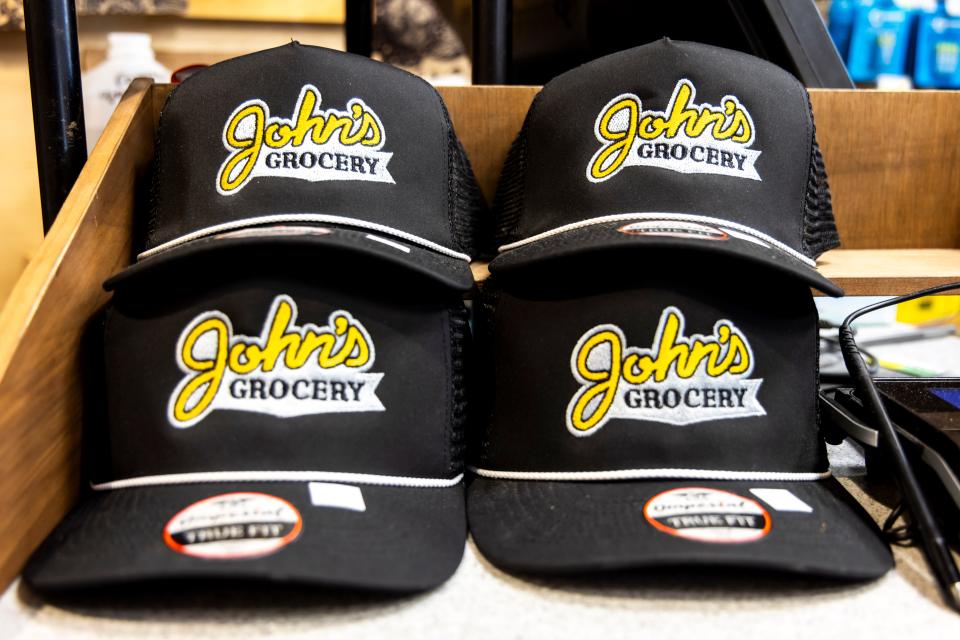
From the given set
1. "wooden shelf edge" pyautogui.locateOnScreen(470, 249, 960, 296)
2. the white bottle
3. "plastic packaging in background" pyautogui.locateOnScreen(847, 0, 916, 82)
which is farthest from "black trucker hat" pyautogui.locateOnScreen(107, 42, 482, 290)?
"plastic packaging in background" pyautogui.locateOnScreen(847, 0, 916, 82)

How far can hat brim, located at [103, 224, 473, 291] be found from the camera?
0.52 meters

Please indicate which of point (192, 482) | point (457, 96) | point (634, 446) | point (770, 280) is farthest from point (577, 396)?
point (457, 96)

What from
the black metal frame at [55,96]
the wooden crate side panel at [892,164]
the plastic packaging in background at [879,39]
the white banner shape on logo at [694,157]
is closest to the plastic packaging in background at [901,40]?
the plastic packaging in background at [879,39]

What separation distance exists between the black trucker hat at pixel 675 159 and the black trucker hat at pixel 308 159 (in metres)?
0.08

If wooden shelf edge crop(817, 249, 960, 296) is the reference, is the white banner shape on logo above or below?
above

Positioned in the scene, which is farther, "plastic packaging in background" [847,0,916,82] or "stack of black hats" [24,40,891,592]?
"plastic packaging in background" [847,0,916,82]

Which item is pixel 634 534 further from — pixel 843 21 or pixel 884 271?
pixel 843 21

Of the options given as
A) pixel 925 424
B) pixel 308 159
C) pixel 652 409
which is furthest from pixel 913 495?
pixel 308 159

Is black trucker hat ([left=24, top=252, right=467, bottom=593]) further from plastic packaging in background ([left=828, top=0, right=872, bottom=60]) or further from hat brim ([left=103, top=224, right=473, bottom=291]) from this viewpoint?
plastic packaging in background ([left=828, top=0, right=872, bottom=60])

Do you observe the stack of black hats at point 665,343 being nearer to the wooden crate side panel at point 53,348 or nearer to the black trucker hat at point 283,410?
the black trucker hat at point 283,410

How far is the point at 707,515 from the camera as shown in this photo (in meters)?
0.50

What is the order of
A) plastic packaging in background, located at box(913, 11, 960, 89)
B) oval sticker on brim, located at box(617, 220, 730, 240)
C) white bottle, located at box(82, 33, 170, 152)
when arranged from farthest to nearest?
plastic packaging in background, located at box(913, 11, 960, 89) → white bottle, located at box(82, 33, 170, 152) → oval sticker on brim, located at box(617, 220, 730, 240)

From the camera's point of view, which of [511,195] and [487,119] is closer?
[511,195]

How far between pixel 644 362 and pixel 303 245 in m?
0.26
